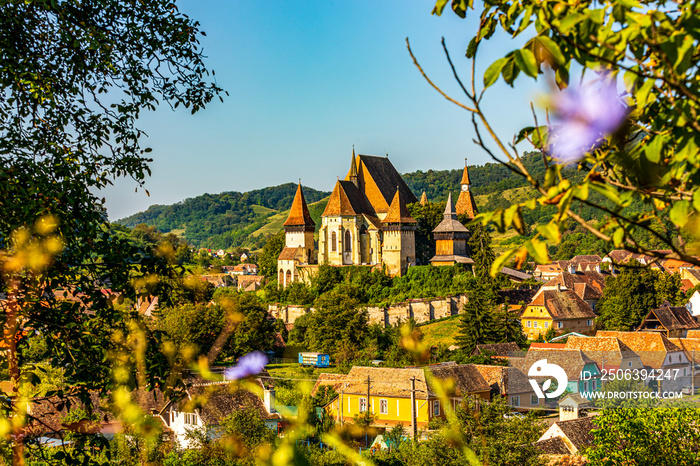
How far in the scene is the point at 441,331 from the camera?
42062mm

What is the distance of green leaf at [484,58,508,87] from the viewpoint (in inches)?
67.4

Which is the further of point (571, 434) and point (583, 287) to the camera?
point (583, 287)

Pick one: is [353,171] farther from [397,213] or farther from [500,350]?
[500,350]

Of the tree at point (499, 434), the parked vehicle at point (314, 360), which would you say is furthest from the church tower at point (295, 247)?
the tree at point (499, 434)

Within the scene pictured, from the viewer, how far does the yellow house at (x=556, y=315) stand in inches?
1697

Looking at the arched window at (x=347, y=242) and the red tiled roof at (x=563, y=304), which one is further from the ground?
the arched window at (x=347, y=242)

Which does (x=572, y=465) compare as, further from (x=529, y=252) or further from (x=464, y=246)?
(x=464, y=246)

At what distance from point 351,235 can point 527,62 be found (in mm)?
45376

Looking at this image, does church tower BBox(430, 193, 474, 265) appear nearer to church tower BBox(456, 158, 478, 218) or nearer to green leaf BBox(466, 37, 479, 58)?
church tower BBox(456, 158, 478, 218)

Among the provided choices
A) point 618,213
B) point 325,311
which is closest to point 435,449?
point 618,213

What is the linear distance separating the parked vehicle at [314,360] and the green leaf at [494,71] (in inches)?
1389

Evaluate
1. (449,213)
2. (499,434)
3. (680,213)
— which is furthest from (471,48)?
(449,213)

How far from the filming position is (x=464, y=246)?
48.5 m

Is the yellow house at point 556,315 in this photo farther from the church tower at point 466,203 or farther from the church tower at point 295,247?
the church tower at point 295,247
